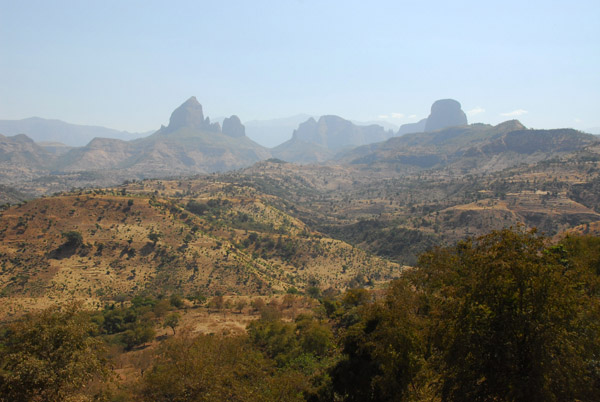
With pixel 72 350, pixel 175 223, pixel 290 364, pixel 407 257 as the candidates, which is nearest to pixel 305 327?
pixel 290 364

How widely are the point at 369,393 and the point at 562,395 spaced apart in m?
11.2

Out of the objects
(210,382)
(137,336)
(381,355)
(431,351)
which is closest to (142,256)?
(137,336)

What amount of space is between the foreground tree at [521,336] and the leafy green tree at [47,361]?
20.8 m

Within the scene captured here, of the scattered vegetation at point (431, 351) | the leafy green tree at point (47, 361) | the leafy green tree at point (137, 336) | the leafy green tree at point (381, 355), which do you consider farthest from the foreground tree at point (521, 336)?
the leafy green tree at point (137, 336)

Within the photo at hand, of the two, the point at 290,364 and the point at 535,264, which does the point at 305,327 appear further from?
the point at 535,264

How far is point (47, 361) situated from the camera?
18141 mm

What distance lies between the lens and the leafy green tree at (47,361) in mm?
17281

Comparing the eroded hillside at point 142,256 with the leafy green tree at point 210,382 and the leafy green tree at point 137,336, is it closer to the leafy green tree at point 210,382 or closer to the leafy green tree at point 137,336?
the leafy green tree at point 137,336

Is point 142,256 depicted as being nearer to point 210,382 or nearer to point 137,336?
point 137,336

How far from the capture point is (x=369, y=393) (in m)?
20.7

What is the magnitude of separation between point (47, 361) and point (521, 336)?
2531 cm

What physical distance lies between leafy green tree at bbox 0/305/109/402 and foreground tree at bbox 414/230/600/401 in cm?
2085

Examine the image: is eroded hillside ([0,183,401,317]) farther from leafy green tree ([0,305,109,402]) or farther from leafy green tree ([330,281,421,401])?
leafy green tree ([330,281,421,401])

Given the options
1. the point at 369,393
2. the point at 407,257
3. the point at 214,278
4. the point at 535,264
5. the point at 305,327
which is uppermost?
the point at 535,264
